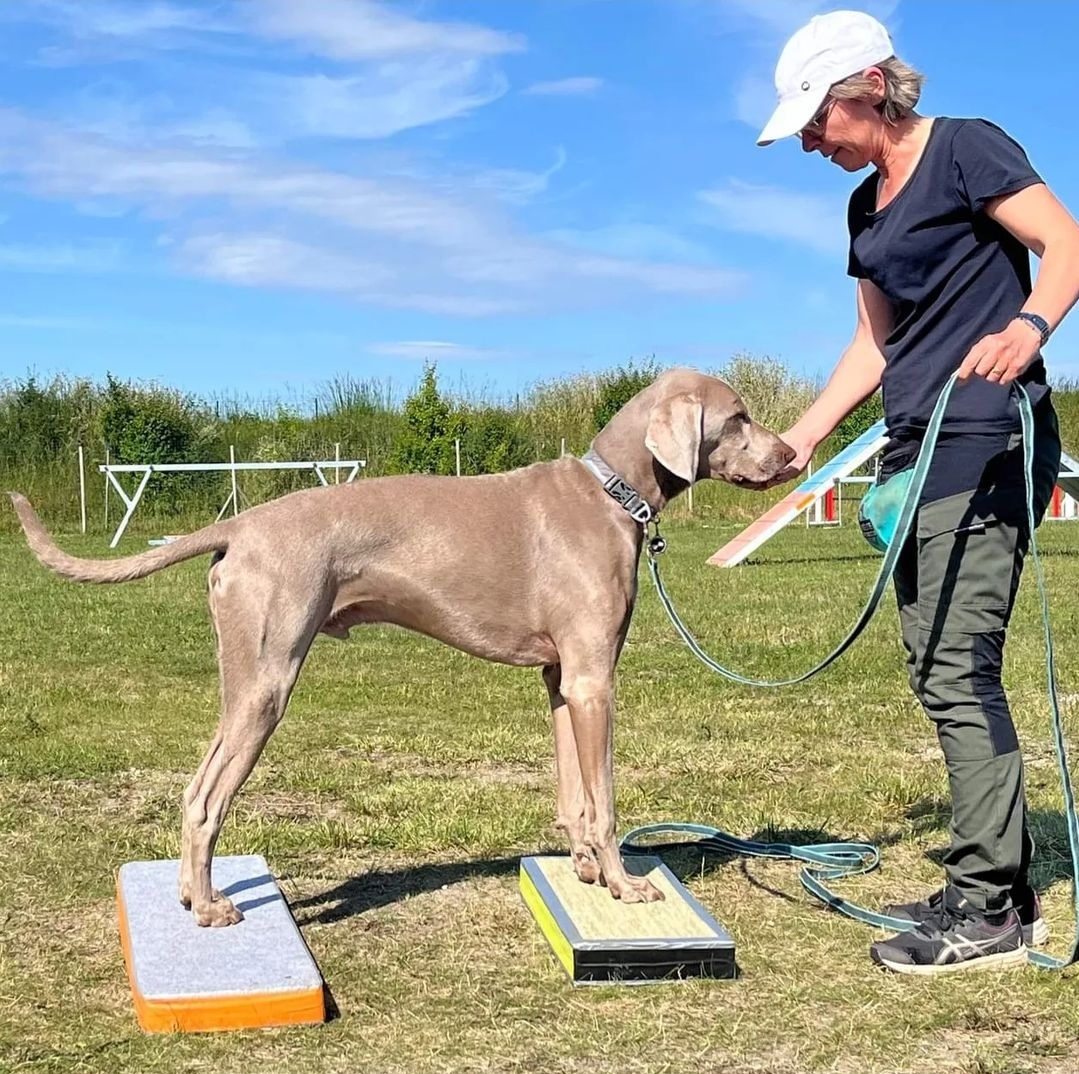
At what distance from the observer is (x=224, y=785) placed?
4367mm

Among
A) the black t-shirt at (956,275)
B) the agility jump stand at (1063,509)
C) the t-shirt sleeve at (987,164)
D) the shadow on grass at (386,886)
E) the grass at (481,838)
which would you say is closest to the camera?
the grass at (481,838)

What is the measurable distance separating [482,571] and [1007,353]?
1829mm

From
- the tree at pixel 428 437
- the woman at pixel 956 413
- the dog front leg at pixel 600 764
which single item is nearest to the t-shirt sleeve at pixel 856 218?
the woman at pixel 956 413

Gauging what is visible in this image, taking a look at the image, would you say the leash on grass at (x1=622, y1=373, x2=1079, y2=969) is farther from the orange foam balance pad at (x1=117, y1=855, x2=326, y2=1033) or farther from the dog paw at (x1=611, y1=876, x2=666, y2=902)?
the orange foam balance pad at (x1=117, y1=855, x2=326, y2=1033)

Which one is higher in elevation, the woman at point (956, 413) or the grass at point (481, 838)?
the woman at point (956, 413)

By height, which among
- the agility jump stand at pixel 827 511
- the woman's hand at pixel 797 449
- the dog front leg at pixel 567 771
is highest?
the woman's hand at pixel 797 449

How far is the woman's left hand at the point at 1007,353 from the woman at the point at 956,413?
20 centimetres

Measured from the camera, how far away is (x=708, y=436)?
193 inches

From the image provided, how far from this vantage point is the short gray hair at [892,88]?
4.20m

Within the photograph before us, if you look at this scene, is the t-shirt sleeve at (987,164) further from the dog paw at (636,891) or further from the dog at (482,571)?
the dog paw at (636,891)

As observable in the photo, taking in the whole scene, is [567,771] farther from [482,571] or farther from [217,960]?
[217,960]

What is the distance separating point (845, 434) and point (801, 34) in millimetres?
28950

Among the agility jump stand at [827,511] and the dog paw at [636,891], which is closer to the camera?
the dog paw at [636,891]

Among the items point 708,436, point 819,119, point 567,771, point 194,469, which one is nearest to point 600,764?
point 567,771
